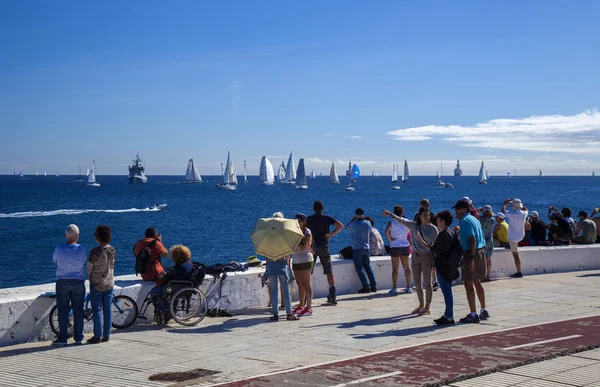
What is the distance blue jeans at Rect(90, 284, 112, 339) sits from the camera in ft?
32.1

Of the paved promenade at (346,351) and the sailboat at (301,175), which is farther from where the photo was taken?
the sailboat at (301,175)

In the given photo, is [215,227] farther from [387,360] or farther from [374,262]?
[387,360]

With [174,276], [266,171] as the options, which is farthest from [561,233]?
[266,171]

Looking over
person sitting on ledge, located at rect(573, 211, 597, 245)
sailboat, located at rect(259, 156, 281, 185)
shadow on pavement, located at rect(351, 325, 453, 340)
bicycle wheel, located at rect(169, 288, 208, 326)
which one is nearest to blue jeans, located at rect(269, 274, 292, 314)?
bicycle wheel, located at rect(169, 288, 208, 326)

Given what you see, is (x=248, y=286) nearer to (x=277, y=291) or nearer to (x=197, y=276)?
(x=277, y=291)

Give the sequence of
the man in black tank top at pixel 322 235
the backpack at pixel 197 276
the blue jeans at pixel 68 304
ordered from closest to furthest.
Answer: the blue jeans at pixel 68 304 < the backpack at pixel 197 276 < the man in black tank top at pixel 322 235

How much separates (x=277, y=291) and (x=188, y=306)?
1.41 metres

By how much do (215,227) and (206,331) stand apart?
6213cm

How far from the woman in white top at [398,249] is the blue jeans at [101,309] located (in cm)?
567

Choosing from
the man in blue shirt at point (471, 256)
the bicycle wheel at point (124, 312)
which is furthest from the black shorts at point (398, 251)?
the bicycle wheel at point (124, 312)

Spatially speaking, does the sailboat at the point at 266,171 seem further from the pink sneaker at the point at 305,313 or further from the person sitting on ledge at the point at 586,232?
the pink sneaker at the point at 305,313

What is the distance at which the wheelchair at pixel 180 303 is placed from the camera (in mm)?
10750

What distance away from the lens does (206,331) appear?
10.5 m

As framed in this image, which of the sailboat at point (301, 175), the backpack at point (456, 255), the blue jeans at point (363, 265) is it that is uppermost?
the sailboat at point (301, 175)
